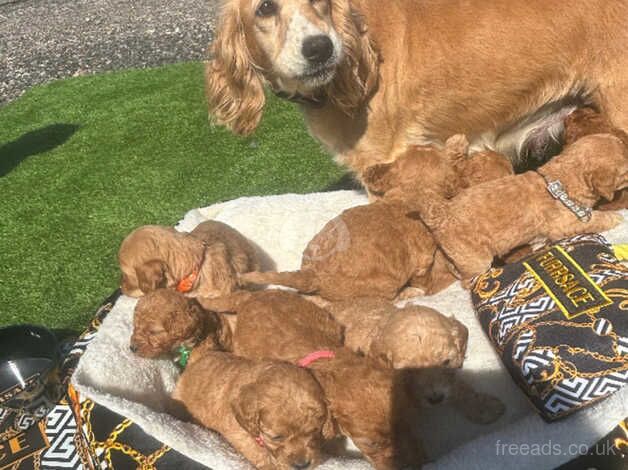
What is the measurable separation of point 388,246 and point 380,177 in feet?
1.57

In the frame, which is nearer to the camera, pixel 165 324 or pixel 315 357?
pixel 315 357

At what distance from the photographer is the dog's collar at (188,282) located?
282 cm

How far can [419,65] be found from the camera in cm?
299

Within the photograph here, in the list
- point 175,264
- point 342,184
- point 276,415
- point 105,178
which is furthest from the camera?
point 105,178

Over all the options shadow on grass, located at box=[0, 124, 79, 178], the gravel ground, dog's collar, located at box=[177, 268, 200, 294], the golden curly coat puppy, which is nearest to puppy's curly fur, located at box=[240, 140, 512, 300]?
the golden curly coat puppy

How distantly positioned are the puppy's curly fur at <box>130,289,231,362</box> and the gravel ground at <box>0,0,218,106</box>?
5.66 meters

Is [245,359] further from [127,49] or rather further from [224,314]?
[127,49]

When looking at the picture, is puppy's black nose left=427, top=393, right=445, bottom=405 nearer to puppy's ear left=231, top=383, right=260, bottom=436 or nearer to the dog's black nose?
puppy's ear left=231, top=383, right=260, bottom=436

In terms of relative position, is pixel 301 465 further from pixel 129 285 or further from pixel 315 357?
pixel 129 285

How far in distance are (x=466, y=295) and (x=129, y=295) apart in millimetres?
1497

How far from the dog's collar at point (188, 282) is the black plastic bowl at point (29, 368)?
60 centimetres

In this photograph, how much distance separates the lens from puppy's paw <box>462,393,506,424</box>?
225 cm

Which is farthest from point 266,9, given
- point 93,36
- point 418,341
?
point 93,36

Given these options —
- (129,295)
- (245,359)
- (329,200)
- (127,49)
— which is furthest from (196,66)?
(245,359)
